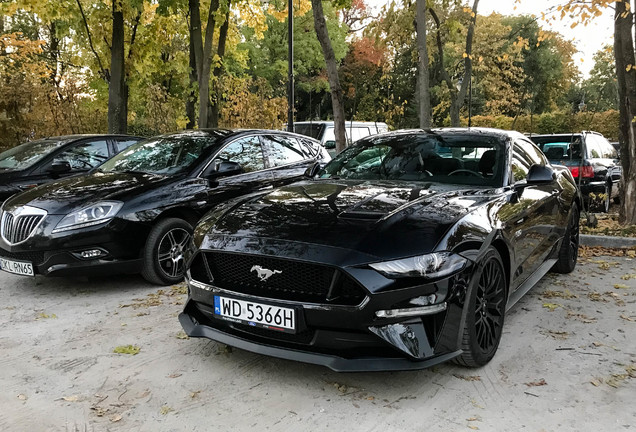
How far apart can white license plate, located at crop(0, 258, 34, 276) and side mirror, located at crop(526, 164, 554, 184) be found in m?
4.46

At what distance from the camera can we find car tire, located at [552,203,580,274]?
592cm

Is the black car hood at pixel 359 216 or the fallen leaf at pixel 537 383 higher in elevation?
the black car hood at pixel 359 216

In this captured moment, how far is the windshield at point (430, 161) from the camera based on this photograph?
14.5 feet

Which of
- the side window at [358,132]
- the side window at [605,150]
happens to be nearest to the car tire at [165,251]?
the side window at [605,150]

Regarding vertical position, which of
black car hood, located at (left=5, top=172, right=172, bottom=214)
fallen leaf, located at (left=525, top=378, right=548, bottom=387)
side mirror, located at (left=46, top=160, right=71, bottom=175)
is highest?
side mirror, located at (left=46, top=160, right=71, bottom=175)

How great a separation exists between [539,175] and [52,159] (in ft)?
22.5

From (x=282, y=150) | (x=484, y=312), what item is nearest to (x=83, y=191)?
(x=282, y=150)

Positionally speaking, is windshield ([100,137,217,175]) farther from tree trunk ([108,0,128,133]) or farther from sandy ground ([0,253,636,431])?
tree trunk ([108,0,128,133])

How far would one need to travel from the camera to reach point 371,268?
2.97 metres

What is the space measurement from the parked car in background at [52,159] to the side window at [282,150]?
298 cm

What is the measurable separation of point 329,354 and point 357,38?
3719 centimetres

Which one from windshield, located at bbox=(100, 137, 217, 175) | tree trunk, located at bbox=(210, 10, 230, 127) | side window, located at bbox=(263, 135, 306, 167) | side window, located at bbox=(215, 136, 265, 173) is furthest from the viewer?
tree trunk, located at bbox=(210, 10, 230, 127)

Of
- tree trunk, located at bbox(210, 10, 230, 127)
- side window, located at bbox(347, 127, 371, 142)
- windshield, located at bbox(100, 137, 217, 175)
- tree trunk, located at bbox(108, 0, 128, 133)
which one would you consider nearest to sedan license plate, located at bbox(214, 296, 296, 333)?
windshield, located at bbox(100, 137, 217, 175)

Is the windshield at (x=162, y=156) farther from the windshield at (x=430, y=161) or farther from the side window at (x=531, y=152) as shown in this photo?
the side window at (x=531, y=152)
